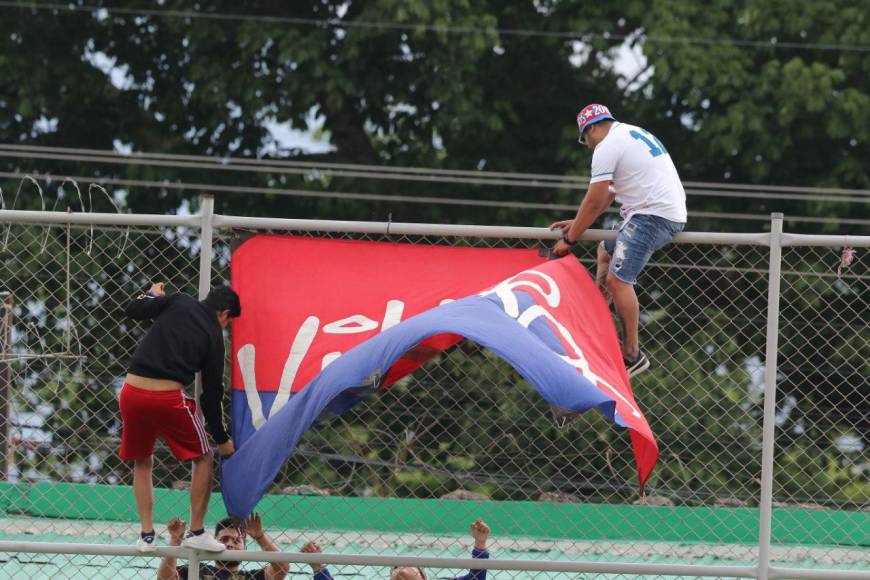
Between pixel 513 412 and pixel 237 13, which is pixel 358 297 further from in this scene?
pixel 237 13

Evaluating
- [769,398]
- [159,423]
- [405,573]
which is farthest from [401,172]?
[769,398]

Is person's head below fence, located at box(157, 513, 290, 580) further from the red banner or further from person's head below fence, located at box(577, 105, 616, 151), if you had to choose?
person's head below fence, located at box(577, 105, 616, 151)

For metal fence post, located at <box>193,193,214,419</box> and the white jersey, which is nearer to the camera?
metal fence post, located at <box>193,193,214,419</box>

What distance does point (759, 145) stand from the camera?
1501cm

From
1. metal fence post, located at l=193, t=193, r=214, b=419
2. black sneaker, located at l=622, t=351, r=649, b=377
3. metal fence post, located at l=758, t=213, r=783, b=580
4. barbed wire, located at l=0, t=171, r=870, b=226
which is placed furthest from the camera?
barbed wire, located at l=0, t=171, r=870, b=226

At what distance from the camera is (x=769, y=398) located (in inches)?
231

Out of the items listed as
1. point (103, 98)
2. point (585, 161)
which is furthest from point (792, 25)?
point (103, 98)

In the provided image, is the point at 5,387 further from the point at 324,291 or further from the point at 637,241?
the point at 637,241

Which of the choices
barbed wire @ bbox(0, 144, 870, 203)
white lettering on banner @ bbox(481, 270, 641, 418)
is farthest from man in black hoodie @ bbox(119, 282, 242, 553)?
barbed wire @ bbox(0, 144, 870, 203)

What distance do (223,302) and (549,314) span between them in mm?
1488

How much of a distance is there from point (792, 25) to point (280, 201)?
6574 mm

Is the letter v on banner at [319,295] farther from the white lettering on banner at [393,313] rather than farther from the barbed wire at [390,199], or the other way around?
the barbed wire at [390,199]

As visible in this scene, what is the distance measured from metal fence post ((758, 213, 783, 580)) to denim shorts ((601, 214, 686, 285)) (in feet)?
1.75

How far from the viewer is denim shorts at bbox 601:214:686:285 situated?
6.14 meters
